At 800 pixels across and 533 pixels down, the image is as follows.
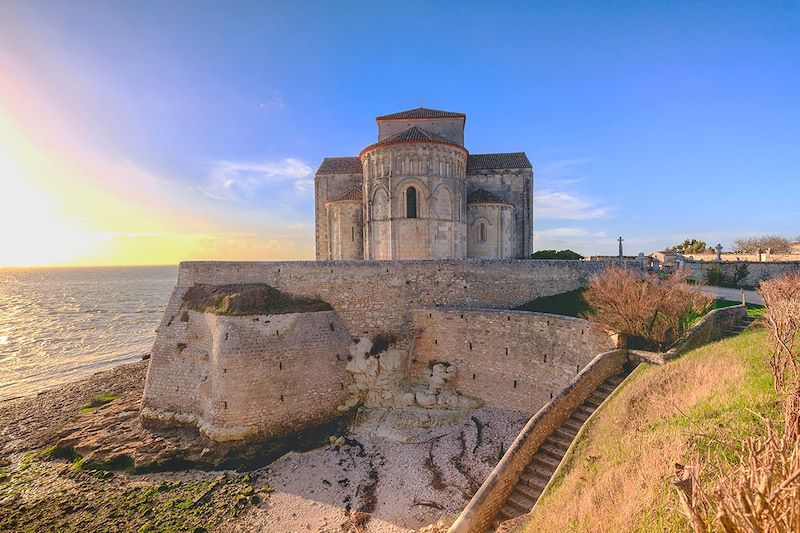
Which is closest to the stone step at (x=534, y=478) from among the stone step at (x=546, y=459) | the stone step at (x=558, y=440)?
the stone step at (x=546, y=459)

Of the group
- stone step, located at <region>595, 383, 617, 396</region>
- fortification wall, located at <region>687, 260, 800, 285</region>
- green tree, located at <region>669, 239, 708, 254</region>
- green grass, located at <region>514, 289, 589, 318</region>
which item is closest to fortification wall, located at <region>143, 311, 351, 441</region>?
green grass, located at <region>514, 289, 589, 318</region>

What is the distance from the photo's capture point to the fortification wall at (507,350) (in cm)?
1223

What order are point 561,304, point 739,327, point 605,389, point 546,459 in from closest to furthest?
point 546,459 → point 605,389 → point 739,327 → point 561,304

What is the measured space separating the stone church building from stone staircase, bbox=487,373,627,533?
11.9 m

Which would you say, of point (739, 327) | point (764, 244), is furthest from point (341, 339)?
point (764, 244)

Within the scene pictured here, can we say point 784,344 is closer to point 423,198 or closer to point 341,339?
point 341,339

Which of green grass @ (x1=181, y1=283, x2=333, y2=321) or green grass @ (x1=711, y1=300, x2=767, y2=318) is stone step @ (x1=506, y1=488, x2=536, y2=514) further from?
green grass @ (x1=711, y1=300, x2=767, y2=318)

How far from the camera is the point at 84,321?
37906 mm

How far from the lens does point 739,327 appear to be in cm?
1167

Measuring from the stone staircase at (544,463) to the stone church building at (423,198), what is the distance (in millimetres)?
11878

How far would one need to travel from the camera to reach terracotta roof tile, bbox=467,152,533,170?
920 inches

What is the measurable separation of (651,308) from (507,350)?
508 cm

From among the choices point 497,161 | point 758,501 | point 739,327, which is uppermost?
point 497,161

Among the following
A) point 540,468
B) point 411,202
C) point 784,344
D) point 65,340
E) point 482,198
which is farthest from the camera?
point 65,340
